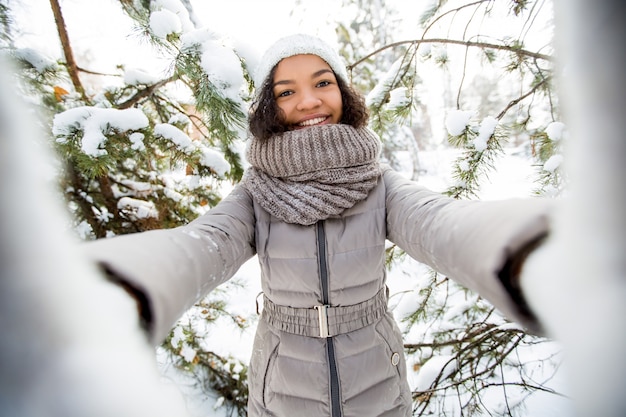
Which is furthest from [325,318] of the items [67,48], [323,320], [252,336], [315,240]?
[252,336]

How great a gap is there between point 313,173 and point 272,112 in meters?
0.33

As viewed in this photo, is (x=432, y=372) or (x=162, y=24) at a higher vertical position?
(x=162, y=24)

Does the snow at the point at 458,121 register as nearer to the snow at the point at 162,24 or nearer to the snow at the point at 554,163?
the snow at the point at 554,163

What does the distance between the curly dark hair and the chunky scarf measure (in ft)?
0.21

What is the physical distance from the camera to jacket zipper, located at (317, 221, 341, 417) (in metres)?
0.93

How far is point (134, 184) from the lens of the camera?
5.98 feet

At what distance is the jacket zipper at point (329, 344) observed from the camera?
933mm

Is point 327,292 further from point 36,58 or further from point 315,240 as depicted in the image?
point 36,58

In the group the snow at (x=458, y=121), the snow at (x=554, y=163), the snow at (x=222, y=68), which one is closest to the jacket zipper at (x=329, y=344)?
the snow at (x=222, y=68)

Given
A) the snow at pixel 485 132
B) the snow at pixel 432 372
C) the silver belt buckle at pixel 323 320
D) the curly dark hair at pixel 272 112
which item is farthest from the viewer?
the snow at pixel 432 372

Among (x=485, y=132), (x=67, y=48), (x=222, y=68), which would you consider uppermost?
(x=67, y=48)

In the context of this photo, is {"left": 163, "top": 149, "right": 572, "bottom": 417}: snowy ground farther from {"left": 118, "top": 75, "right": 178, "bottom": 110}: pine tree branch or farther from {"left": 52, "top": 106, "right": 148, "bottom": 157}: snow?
{"left": 118, "top": 75, "right": 178, "bottom": 110}: pine tree branch

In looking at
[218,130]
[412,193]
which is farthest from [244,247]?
[412,193]

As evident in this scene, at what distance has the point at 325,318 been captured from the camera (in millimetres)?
959
